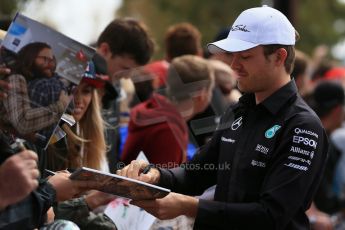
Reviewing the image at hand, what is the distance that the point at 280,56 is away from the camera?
14.1ft

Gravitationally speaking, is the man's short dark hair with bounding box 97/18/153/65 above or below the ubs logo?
below

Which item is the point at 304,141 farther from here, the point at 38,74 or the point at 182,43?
the point at 182,43

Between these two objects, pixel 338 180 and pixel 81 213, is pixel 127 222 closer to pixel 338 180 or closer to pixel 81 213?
pixel 81 213

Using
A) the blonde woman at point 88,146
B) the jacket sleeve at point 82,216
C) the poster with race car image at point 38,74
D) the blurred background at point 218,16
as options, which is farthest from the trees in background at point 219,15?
the poster with race car image at point 38,74

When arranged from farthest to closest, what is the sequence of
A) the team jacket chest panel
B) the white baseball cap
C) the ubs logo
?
the ubs logo, the white baseball cap, the team jacket chest panel

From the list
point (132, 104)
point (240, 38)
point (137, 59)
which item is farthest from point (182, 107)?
point (240, 38)

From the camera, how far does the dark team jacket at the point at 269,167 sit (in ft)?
13.3

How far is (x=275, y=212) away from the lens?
404cm

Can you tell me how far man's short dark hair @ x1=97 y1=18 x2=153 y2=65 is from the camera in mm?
6418

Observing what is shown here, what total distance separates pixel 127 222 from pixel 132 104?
2.76 metres

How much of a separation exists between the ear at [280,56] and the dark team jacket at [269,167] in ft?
0.44

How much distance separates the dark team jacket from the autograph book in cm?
32

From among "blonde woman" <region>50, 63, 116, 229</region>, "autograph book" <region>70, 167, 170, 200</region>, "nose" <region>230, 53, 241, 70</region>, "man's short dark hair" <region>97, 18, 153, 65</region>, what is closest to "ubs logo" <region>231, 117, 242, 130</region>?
"nose" <region>230, 53, 241, 70</region>

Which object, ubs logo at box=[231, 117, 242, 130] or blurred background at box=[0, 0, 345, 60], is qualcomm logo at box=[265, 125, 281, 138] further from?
blurred background at box=[0, 0, 345, 60]
